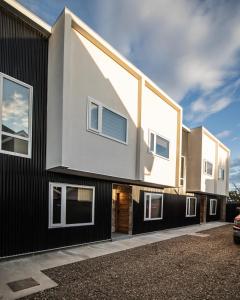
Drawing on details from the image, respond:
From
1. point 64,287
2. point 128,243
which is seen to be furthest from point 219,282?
point 128,243

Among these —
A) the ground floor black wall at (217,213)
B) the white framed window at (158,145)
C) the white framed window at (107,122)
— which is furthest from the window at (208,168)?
the white framed window at (107,122)

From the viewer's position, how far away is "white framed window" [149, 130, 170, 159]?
34.7ft

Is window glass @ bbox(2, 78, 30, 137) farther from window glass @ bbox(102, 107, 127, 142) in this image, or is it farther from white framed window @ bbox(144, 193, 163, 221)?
white framed window @ bbox(144, 193, 163, 221)

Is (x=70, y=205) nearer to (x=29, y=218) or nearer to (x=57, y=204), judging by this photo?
(x=57, y=204)

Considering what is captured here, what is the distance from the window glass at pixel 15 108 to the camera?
6.29 meters

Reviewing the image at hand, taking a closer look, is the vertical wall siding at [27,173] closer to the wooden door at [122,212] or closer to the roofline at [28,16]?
the roofline at [28,16]

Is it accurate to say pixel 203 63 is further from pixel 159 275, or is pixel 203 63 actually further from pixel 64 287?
pixel 64 287

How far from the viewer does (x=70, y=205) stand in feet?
25.6

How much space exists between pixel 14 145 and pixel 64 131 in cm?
145

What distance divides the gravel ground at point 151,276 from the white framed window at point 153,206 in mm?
3563

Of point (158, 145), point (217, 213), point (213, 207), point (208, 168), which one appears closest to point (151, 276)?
point (158, 145)

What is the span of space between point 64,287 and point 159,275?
2288 millimetres

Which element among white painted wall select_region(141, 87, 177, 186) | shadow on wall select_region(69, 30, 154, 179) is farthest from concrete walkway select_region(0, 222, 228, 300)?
white painted wall select_region(141, 87, 177, 186)

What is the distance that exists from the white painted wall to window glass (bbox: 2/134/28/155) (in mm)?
4840
